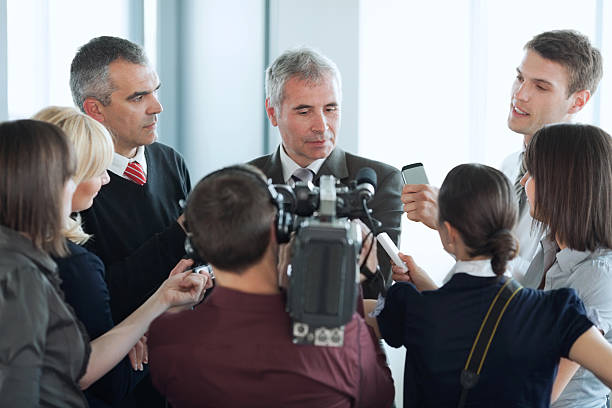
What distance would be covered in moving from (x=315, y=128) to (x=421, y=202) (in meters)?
0.43

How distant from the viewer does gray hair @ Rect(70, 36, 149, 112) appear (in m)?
2.06

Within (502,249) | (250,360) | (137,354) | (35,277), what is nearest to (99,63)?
(137,354)

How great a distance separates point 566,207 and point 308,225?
73 cm

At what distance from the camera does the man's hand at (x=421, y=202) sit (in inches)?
71.6

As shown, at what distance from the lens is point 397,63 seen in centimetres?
321

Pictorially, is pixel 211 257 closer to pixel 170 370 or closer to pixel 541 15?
pixel 170 370

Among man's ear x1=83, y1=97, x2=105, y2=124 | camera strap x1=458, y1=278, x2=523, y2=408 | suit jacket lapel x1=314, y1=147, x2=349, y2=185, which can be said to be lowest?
camera strap x1=458, y1=278, x2=523, y2=408

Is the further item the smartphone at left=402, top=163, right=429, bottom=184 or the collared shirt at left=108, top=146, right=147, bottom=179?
the collared shirt at left=108, top=146, right=147, bottom=179

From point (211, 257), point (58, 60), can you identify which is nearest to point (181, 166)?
point (58, 60)

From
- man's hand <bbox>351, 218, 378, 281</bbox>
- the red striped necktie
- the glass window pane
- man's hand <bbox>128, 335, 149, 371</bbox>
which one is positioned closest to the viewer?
man's hand <bbox>351, 218, 378, 281</bbox>

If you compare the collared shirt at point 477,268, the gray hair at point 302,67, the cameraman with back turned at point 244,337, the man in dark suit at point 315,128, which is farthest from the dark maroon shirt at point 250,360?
the gray hair at point 302,67

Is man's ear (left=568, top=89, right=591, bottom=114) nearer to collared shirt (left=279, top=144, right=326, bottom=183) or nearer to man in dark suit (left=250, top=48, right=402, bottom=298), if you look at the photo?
man in dark suit (left=250, top=48, right=402, bottom=298)

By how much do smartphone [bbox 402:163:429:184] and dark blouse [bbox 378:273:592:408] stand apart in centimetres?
47

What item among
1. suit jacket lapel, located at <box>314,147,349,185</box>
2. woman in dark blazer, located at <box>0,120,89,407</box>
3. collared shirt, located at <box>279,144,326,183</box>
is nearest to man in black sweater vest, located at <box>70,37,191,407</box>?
collared shirt, located at <box>279,144,326,183</box>
